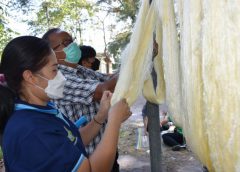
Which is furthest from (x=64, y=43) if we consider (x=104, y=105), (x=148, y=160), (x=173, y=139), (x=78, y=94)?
(x=173, y=139)

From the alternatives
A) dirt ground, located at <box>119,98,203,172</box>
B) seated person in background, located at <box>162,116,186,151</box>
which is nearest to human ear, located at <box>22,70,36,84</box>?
dirt ground, located at <box>119,98,203,172</box>

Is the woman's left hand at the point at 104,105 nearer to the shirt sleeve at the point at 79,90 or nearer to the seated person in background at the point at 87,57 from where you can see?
the shirt sleeve at the point at 79,90

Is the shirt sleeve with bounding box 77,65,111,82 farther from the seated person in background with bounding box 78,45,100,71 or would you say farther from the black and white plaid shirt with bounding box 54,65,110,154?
the seated person in background with bounding box 78,45,100,71

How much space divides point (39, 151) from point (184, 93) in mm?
635

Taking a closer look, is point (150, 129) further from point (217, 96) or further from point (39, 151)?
point (217, 96)

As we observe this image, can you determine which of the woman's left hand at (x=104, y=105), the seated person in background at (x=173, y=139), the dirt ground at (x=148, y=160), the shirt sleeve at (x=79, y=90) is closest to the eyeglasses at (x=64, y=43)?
the shirt sleeve at (x=79, y=90)

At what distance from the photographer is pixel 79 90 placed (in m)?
1.75

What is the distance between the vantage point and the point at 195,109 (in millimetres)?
630

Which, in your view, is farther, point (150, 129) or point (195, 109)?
point (150, 129)

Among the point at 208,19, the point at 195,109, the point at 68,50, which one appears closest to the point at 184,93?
the point at 195,109

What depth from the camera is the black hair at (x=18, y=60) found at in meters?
1.26

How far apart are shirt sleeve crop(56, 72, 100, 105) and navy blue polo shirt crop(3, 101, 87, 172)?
1.78ft

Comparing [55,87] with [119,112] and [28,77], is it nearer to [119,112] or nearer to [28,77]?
[28,77]

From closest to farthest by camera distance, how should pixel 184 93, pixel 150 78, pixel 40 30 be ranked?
pixel 184 93, pixel 150 78, pixel 40 30
